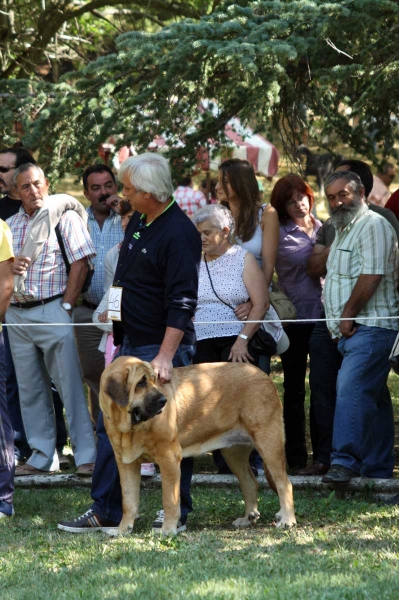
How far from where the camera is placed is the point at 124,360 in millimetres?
5488

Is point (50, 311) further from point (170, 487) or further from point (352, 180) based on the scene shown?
point (352, 180)

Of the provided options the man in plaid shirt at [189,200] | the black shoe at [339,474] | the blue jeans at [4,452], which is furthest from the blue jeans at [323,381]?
the man in plaid shirt at [189,200]

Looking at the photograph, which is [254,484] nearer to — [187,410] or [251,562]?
[187,410]

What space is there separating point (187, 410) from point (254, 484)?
84cm

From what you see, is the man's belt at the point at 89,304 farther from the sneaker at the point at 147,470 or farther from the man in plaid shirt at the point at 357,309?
the man in plaid shirt at the point at 357,309

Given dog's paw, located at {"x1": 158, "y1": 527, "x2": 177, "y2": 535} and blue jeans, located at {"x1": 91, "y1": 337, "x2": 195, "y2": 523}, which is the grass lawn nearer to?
dog's paw, located at {"x1": 158, "y1": 527, "x2": 177, "y2": 535}

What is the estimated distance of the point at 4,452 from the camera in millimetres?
6332

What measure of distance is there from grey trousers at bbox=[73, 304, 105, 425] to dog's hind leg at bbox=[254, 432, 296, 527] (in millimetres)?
2366

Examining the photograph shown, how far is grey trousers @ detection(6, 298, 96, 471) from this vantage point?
746 centimetres

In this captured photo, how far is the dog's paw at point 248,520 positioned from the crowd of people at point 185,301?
37cm

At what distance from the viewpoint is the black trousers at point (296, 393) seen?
7625 millimetres

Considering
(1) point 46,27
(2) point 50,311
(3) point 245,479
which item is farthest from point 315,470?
(1) point 46,27

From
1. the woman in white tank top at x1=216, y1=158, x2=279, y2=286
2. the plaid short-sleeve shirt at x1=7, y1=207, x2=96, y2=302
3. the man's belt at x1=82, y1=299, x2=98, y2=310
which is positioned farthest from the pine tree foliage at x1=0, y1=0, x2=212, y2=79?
the woman in white tank top at x1=216, y1=158, x2=279, y2=286

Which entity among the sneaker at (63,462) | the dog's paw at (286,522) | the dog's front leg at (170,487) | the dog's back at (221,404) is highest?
the dog's back at (221,404)
